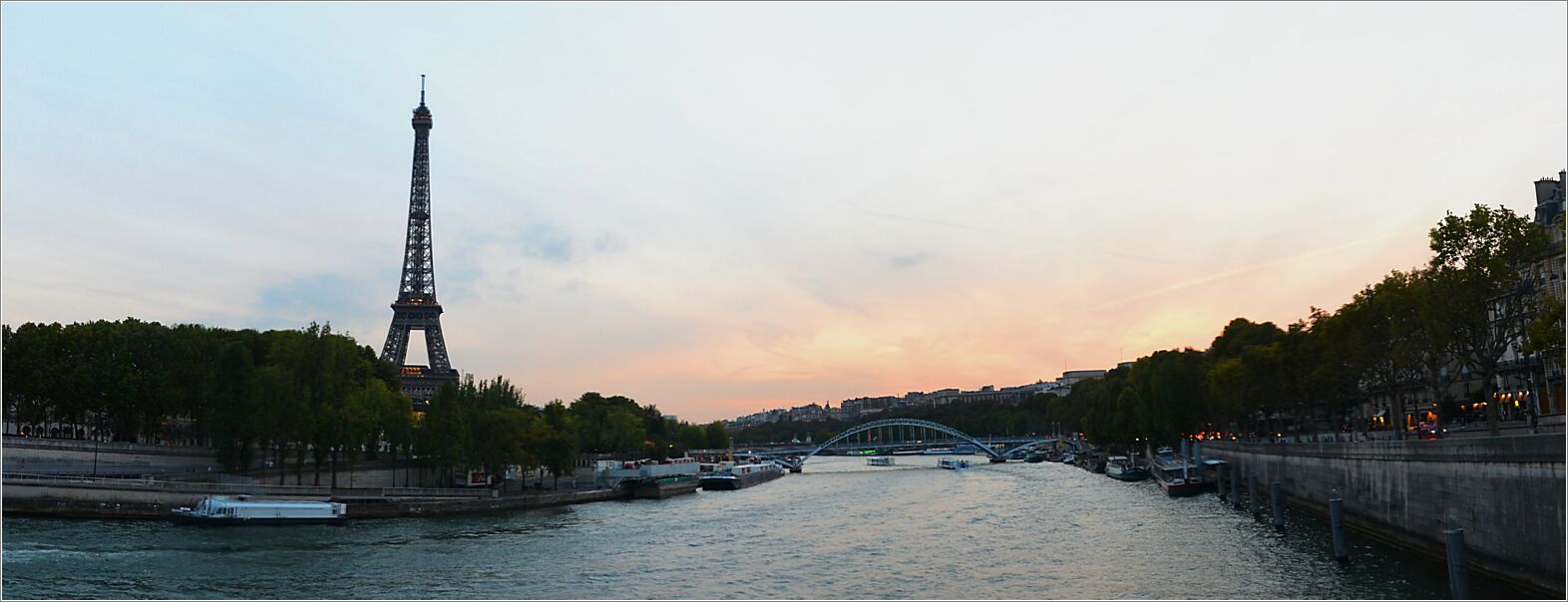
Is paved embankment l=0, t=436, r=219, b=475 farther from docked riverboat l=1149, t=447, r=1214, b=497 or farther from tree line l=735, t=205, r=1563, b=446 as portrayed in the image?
tree line l=735, t=205, r=1563, b=446

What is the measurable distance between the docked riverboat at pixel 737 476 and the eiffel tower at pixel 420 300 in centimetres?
3140

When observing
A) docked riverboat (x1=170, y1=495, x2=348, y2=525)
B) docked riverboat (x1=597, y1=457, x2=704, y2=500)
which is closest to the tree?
docked riverboat (x1=170, y1=495, x2=348, y2=525)

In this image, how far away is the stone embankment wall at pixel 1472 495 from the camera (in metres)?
22.3

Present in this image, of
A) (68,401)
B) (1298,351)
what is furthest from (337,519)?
(1298,351)

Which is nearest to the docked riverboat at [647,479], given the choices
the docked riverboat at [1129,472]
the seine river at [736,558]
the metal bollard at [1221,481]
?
the seine river at [736,558]

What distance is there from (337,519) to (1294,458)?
43285 mm

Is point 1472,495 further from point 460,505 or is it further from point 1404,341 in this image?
point 460,505

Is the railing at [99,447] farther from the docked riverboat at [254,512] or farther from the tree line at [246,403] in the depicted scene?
the docked riverboat at [254,512]

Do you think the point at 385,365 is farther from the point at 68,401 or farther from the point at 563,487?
the point at 68,401

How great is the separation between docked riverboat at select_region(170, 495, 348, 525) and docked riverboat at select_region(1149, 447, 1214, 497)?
46.0 metres

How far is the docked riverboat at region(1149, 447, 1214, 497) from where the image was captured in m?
66.1

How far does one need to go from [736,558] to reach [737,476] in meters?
62.7

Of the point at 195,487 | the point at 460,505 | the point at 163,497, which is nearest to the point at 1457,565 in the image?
the point at 460,505

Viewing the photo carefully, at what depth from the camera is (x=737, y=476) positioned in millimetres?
100750
